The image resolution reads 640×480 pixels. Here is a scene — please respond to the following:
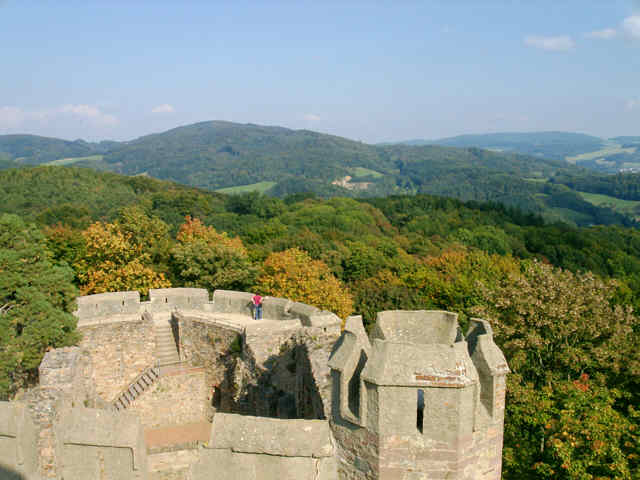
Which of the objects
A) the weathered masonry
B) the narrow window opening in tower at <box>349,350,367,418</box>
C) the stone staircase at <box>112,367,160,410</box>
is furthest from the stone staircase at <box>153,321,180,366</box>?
the narrow window opening in tower at <box>349,350,367,418</box>

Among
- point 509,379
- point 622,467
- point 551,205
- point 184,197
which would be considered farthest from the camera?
point 551,205

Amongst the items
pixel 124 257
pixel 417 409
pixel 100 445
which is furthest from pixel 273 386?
pixel 124 257

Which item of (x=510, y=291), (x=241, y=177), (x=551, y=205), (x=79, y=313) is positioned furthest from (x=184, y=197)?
(x=241, y=177)

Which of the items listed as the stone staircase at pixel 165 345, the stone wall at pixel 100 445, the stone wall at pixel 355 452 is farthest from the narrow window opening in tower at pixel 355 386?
the stone staircase at pixel 165 345

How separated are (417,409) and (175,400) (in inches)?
471

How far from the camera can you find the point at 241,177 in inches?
7844

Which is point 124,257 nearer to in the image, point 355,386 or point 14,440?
point 14,440

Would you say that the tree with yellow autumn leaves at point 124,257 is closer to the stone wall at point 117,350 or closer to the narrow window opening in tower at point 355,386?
the stone wall at point 117,350

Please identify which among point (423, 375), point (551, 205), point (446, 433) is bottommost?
point (551, 205)

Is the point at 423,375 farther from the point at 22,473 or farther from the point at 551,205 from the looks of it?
the point at 551,205

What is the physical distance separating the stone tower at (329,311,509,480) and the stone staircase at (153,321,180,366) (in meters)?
11.4

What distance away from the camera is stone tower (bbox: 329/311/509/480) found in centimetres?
647

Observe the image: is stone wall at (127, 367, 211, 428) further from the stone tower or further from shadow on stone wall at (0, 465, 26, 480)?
the stone tower

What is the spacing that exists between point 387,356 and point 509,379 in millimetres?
8776
